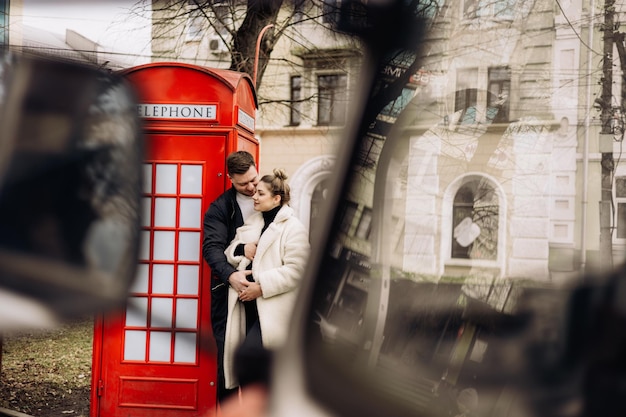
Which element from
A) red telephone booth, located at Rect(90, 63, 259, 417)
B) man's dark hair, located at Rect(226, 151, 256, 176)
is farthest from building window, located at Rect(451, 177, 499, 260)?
red telephone booth, located at Rect(90, 63, 259, 417)

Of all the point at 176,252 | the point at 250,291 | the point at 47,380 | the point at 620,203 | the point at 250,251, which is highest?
the point at 620,203

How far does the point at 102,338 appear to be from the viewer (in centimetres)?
498

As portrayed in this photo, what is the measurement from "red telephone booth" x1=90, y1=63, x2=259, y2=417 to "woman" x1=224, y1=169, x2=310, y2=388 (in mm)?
753

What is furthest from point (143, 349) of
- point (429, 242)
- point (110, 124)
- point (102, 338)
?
point (429, 242)

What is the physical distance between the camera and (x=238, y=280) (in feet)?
13.3

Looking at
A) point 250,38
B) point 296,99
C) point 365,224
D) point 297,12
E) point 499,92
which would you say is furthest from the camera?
point 296,99

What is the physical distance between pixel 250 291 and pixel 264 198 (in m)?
0.57

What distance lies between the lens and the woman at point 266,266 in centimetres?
392

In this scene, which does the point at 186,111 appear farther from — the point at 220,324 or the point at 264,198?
the point at 220,324

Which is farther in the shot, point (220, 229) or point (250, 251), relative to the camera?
point (220, 229)

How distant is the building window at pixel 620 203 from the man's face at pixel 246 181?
Result: 357cm

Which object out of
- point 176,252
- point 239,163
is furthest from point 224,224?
point 176,252

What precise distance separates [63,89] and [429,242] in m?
0.65

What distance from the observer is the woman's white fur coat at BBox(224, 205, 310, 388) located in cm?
391
